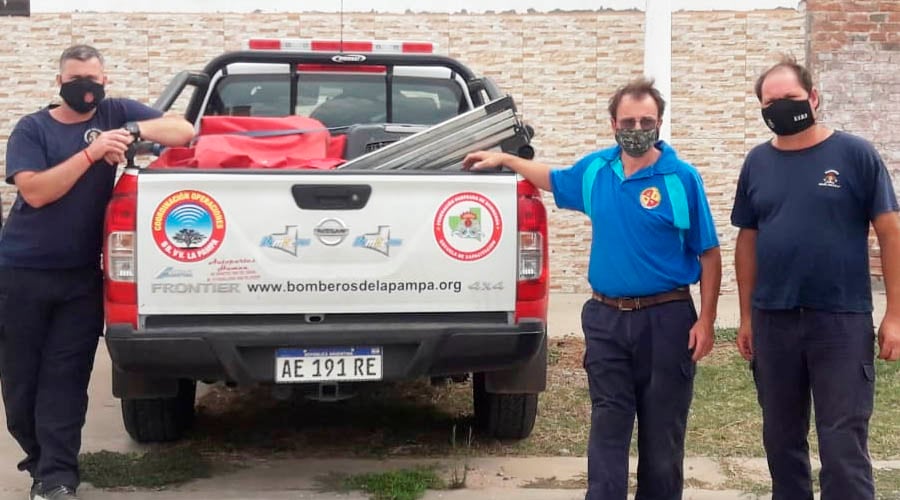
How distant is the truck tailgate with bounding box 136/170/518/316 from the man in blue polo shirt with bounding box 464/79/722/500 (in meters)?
0.65

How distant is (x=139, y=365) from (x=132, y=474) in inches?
31.8

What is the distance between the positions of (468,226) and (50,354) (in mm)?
1788

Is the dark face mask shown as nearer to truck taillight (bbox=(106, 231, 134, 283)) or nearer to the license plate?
the license plate

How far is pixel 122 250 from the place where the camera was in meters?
4.44

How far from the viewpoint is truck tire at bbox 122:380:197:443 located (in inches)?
215

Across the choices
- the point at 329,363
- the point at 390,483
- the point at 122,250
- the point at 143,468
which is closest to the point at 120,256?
the point at 122,250

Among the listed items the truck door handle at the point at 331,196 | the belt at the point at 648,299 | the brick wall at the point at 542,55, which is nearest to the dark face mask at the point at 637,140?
the belt at the point at 648,299

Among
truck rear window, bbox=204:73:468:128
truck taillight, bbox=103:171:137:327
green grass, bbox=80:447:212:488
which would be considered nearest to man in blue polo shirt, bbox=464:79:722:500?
truck taillight, bbox=103:171:137:327

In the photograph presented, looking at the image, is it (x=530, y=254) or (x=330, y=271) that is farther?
(x=530, y=254)

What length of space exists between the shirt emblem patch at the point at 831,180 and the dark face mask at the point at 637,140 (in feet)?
1.91

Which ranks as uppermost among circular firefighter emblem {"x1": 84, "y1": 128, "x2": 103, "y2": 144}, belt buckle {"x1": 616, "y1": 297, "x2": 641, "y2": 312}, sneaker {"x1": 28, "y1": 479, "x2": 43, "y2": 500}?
circular firefighter emblem {"x1": 84, "y1": 128, "x2": 103, "y2": 144}

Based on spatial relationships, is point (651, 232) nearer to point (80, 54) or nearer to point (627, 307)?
point (627, 307)

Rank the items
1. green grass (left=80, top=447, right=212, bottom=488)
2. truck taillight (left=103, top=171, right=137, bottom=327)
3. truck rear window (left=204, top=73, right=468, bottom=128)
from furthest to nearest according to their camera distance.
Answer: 1. truck rear window (left=204, top=73, right=468, bottom=128)
2. green grass (left=80, top=447, right=212, bottom=488)
3. truck taillight (left=103, top=171, right=137, bottom=327)

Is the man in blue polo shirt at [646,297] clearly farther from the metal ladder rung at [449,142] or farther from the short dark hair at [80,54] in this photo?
the short dark hair at [80,54]
